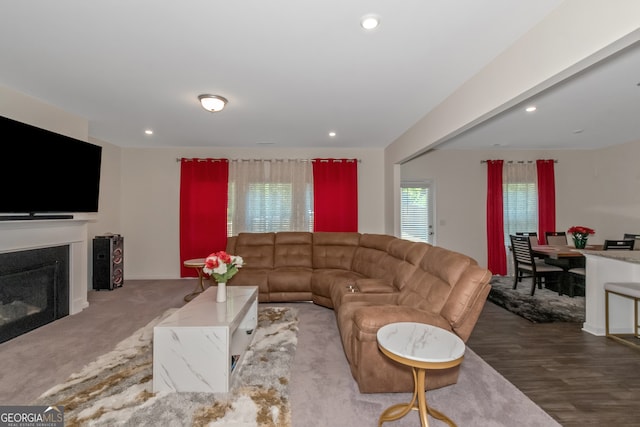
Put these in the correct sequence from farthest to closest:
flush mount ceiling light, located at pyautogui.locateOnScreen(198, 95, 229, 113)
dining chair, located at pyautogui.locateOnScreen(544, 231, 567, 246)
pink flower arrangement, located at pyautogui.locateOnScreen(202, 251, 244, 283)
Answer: dining chair, located at pyautogui.locateOnScreen(544, 231, 567, 246)
flush mount ceiling light, located at pyautogui.locateOnScreen(198, 95, 229, 113)
pink flower arrangement, located at pyautogui.locateOnScreen(202, 251, 244, 283)

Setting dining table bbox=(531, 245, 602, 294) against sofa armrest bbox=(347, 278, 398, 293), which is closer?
sofa armrest bbox=(347, 278, 398, 293)

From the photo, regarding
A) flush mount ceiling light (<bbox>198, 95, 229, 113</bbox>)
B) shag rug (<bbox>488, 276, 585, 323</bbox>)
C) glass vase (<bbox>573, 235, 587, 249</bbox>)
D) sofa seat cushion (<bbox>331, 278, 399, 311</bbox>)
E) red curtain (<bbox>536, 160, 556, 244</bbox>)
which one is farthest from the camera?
red curtain (<bbox>536, 160, 556, 244</bbox>)

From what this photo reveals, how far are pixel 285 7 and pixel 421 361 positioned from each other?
7.21ft

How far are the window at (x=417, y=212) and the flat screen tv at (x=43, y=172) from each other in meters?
5.40

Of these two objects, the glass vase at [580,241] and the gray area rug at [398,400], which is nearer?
the gray area rug at [398,400]

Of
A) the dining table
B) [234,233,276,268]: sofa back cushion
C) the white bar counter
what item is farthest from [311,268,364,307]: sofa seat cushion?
the dining table

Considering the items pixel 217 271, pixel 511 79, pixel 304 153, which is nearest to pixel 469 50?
pixel 511 79

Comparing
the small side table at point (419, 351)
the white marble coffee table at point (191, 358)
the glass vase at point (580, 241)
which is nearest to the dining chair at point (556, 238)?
the glass vase at point (580, 241)

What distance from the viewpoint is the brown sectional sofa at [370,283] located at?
2.03 meters

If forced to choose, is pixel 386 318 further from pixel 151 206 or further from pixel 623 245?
pixel 151 206

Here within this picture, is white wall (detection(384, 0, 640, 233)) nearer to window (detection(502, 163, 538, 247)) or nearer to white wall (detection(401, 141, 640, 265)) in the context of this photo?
white wall (detection(401, 141, 640, 265))

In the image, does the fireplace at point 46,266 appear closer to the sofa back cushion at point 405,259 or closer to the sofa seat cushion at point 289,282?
the sofa seat cushion at point 289,282

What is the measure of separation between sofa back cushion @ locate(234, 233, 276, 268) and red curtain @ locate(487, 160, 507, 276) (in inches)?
174

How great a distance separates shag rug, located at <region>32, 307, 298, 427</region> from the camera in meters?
1.82
